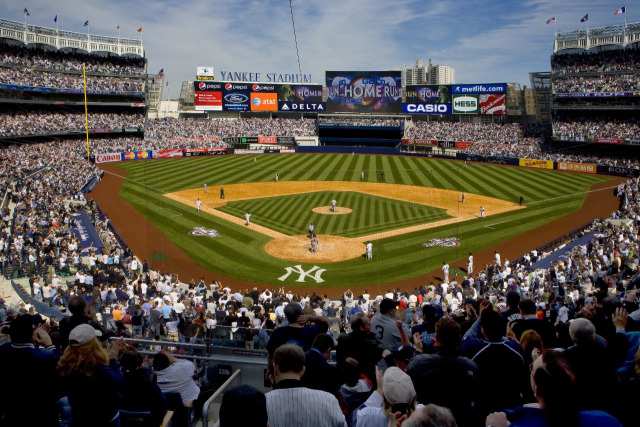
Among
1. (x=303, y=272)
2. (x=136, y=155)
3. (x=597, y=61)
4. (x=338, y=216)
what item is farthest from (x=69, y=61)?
(x=597, y=61)

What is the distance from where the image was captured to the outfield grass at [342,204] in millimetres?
24750

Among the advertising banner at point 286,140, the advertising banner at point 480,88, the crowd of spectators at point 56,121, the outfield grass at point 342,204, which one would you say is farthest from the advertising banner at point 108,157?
the advertising banner at point 480,88

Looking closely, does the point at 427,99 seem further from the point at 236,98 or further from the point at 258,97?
the point at 236,98

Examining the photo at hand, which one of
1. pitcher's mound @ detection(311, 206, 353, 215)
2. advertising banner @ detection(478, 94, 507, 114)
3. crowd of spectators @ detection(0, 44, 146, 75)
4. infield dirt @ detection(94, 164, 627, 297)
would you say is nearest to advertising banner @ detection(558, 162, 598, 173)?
infield dirt @ detection(94, 164, 627, 297)

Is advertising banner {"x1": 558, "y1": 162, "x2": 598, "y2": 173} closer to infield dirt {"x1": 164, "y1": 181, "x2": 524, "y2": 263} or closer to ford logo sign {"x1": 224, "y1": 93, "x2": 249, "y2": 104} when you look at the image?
infield dirt {"x1": 164, "y1": 181, "x2": 524, "y2": 263}

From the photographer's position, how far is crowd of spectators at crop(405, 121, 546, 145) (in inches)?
2739

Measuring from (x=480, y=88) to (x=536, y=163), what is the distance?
23412 mm

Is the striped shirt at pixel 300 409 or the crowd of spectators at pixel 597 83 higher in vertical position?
the crowd of spectators at pixel 597 83

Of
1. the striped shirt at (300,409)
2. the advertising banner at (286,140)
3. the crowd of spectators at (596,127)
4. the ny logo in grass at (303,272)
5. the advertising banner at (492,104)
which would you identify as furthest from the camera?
the advertising banner at (286,140)

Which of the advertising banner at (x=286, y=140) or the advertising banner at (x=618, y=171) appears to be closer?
the advertising banner at (x=618, y=171)

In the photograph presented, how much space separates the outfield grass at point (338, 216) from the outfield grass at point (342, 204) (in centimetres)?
22

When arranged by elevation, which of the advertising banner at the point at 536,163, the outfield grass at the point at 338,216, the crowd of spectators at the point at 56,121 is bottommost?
the outfield grass at the point at 338,216

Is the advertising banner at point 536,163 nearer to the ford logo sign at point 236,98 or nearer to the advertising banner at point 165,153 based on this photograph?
the advertising banner at point 165,153

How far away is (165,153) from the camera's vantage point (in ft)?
226
